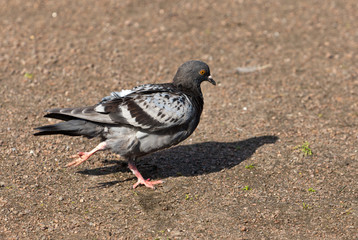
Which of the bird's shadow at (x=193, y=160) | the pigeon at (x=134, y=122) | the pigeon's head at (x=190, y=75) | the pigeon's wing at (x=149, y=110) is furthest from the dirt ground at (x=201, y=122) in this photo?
the pigeon's head at (x=190, y=75)

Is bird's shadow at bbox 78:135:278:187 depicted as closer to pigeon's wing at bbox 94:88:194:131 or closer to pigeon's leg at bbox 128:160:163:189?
pigeon's leg at bbox 128:160:163:189

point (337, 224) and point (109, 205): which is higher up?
point (109, 205)

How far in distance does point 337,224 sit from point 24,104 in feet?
20.2

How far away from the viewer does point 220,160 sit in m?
7.88

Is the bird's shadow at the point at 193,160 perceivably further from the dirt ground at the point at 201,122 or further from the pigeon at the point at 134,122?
the pigeon at the point at 134,122

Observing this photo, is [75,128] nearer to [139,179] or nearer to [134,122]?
[134,122]

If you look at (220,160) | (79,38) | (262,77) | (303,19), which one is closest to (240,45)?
(262,77)

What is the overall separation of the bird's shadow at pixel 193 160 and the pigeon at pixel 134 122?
0.54 meters

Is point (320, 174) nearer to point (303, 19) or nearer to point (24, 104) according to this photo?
point (24, 104)

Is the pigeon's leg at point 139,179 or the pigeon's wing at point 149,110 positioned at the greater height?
the pigeon's wing at point 149,110

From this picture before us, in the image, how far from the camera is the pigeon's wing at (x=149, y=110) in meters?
6.72

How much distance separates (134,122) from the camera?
22.0 feet

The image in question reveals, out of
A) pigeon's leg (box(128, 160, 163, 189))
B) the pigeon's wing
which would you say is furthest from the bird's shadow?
the pigeon's wing

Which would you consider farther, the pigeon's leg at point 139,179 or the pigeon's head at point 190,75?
the pigeon's head at point 190,75
